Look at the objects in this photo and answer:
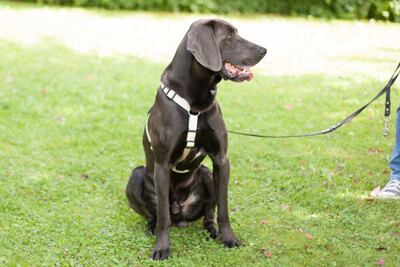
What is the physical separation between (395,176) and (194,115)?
2.45 m

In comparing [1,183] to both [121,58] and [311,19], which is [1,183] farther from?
[311,19]

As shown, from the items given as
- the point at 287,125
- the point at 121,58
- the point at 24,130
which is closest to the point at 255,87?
the point at 287,125

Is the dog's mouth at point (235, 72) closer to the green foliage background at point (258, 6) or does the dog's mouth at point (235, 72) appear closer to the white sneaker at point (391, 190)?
the white sneaker at point (391, 190)

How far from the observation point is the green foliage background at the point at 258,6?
14.1 metres

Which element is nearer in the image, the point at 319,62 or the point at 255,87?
the point at 255,87

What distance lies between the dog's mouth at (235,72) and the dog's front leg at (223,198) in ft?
2.31

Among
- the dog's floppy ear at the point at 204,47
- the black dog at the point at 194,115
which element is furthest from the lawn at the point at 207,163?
the dog's floppy ear at the point at 204,47

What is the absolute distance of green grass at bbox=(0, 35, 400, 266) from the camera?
392 centimetres

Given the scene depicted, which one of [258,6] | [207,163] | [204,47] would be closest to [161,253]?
[204,47]

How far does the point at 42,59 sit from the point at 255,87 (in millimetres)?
4526

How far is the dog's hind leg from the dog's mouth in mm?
1273

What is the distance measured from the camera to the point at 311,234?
410 centimetres

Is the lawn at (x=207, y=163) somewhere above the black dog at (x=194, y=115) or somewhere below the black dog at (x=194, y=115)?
below

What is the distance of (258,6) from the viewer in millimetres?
Result: 15234
